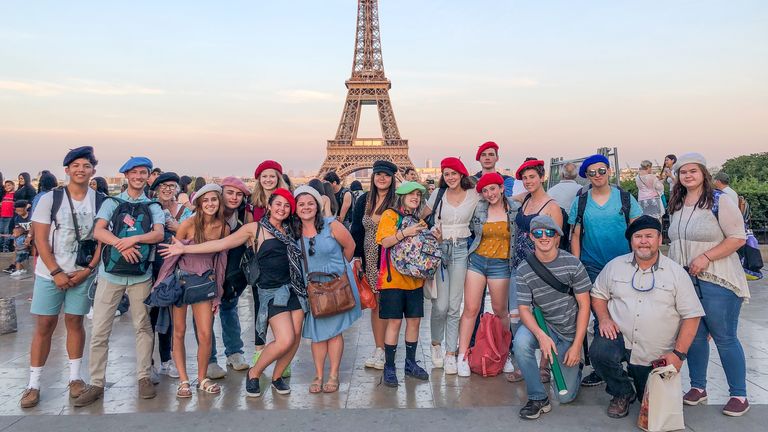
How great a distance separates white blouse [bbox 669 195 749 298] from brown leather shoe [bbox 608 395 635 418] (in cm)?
104

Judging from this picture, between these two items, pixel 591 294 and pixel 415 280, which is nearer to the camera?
pixel 591 294

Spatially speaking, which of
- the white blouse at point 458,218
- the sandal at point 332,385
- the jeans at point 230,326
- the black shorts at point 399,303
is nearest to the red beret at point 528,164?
the white blouse at point 458,218

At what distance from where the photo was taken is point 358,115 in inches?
1783

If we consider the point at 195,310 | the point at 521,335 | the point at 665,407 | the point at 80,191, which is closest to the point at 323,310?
the point at 195,310

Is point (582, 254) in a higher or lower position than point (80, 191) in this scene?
lower

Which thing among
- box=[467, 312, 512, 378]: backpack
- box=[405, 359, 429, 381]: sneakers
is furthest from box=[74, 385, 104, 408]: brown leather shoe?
box=[467, 312, 512, 378]: backpack

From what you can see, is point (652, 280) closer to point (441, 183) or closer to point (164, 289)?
point (441, 183)

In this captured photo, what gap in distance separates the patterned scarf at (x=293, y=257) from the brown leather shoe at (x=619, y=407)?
240 centimetres

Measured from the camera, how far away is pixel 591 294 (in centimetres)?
391

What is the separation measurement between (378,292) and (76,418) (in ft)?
7.93

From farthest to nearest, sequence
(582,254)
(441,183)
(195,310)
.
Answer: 1. (441,183)
2. (582,254)
3. (195,310)

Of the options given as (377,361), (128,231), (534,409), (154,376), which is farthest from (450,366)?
(128,231)

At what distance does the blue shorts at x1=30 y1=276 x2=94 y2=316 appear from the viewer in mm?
4055

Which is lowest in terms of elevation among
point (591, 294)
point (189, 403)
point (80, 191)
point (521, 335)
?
point (189, 403)
